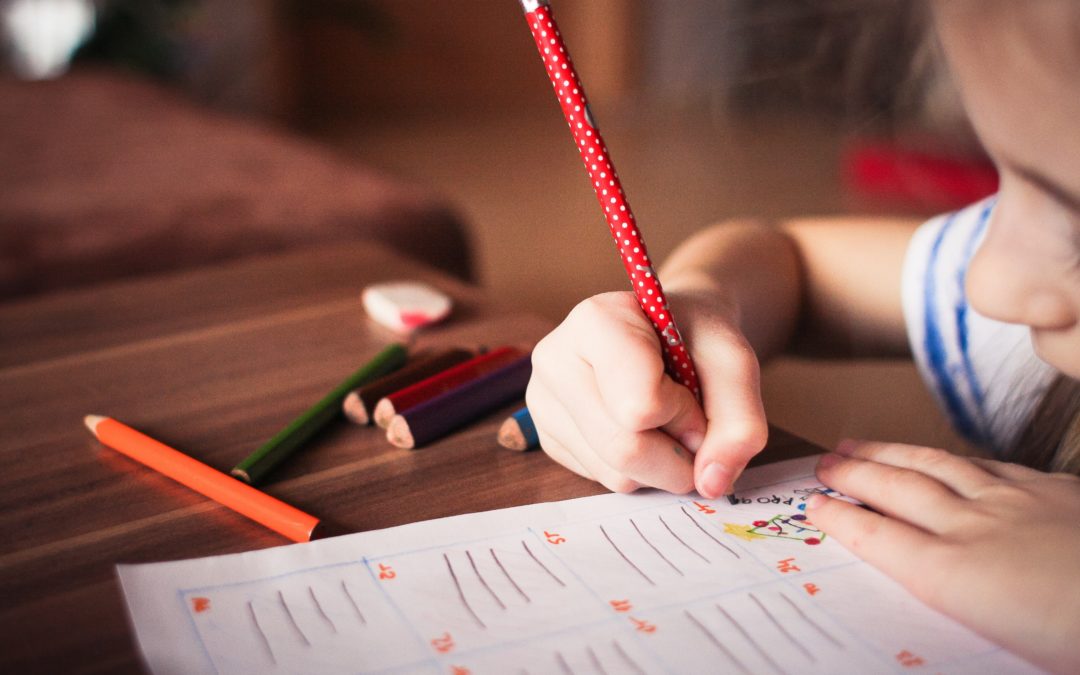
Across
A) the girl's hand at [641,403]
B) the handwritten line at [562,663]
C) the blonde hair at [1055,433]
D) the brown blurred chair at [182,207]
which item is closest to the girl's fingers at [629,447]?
the girl's hand at [641,403]

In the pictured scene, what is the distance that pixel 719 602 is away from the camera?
0.35 m

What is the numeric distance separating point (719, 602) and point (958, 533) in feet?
0.33

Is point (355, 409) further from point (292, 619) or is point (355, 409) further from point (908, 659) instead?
point (908, 659)

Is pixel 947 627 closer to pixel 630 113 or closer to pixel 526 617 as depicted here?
pixel 526 617

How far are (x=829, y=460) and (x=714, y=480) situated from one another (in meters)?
0.07

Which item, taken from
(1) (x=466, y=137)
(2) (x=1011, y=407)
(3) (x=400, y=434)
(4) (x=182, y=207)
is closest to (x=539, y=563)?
(3) (x=400, y=434)

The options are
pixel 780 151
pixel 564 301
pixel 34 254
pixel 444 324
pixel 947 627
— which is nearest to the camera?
pixel 947 627

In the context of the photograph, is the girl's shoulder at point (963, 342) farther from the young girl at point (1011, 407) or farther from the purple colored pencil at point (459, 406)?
the purple colored pencil at point (459, 406)

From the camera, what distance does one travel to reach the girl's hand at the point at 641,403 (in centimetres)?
39

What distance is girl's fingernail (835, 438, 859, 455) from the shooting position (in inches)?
17.6

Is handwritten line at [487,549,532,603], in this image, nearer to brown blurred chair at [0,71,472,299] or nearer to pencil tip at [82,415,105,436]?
pencil tip at [82,415,105,436]

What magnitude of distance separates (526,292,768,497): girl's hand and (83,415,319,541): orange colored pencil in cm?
12

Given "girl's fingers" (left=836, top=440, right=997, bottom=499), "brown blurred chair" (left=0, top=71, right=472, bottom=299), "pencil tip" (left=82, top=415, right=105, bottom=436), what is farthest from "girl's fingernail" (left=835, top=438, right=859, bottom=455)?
"brown blurred chair" (left=0, top=71, right=472, bottom=299)

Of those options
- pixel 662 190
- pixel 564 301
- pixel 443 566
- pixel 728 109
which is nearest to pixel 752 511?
pixel 443 566
